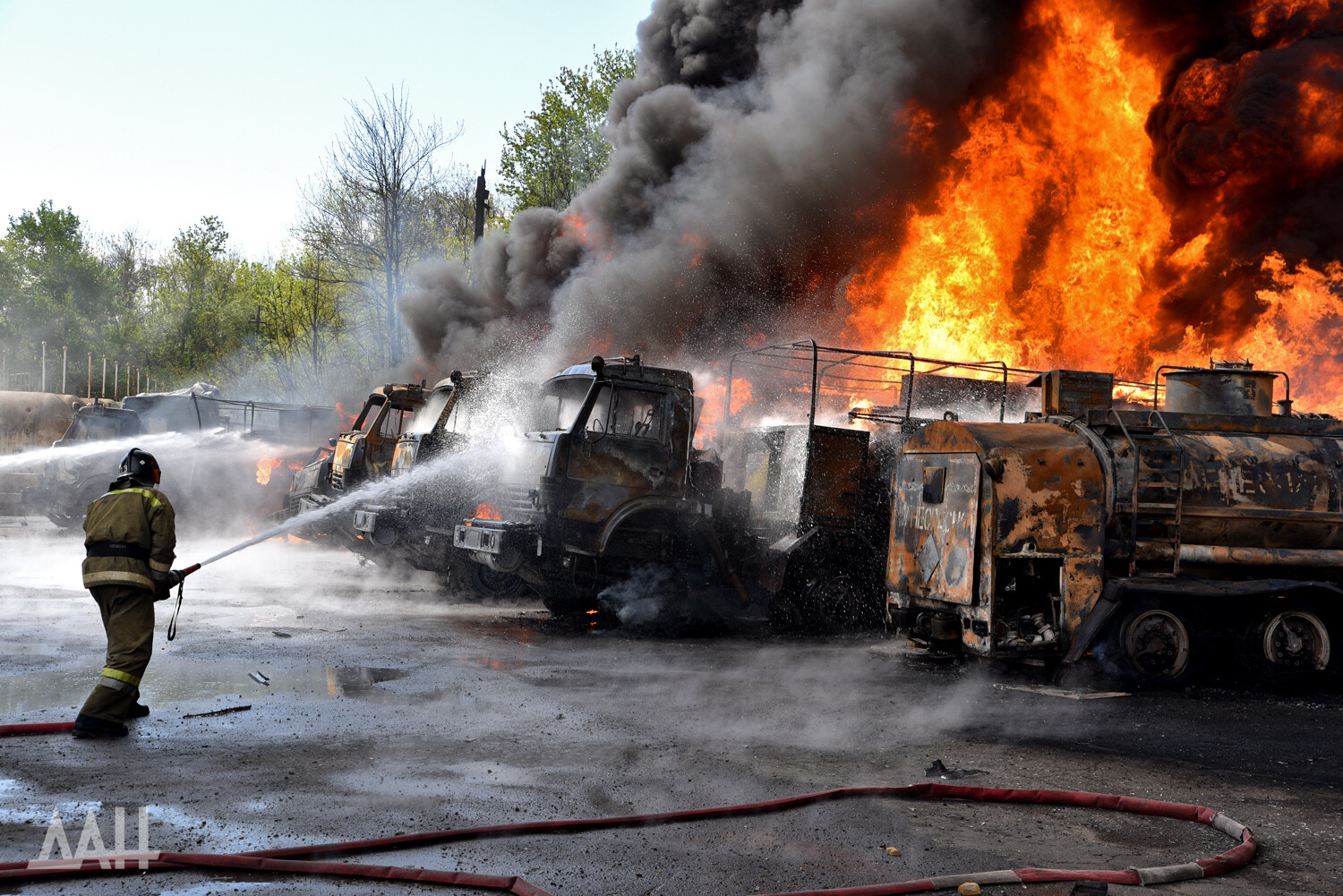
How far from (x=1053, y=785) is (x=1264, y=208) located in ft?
55.2

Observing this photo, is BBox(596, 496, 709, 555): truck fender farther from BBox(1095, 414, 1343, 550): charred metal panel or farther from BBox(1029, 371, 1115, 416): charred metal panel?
BBox(1095, 414, 1343, 550): charred metal panel

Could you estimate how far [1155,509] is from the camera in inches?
328

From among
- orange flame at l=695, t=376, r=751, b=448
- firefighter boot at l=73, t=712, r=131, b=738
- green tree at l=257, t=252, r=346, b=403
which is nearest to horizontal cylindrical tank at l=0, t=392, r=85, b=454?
green tree at l=257, t=252, r=346, b=403

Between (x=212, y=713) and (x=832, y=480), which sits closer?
(x=212, y=713)

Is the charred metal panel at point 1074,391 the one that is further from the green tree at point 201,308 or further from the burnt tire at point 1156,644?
the green tree at point 201,308

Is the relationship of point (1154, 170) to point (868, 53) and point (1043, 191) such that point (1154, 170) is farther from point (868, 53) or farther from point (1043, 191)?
point (868, 53)

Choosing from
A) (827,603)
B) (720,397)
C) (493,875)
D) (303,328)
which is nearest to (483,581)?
(827,603)

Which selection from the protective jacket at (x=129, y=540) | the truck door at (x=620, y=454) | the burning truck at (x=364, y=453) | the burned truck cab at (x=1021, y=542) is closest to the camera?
the protective jacket at (x=129, y=540)

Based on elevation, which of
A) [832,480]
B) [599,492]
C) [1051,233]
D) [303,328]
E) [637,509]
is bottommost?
[637,509]

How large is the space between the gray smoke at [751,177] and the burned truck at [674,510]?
8.61 meters

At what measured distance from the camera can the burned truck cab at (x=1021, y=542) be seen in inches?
322

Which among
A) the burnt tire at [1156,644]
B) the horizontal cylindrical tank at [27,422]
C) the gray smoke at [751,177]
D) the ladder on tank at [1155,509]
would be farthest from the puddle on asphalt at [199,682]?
the horizontal cylindrical tank at [27,422]

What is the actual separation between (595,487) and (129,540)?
5004 millimetres

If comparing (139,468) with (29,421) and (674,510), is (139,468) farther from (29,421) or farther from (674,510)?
(29,421)
